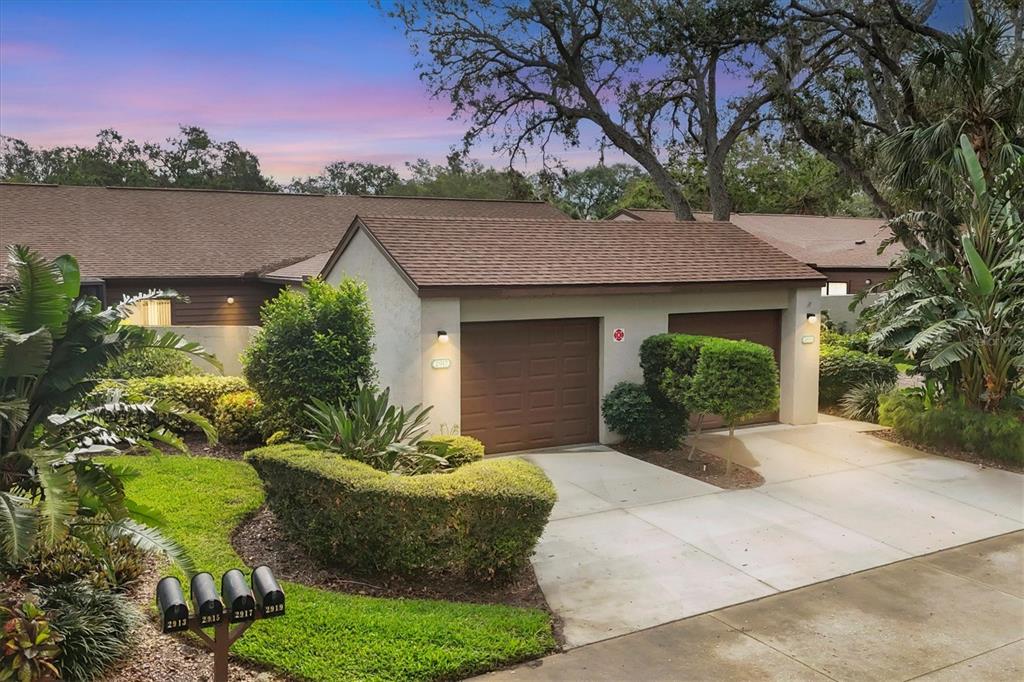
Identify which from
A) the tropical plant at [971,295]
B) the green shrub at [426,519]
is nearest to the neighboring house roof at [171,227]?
the green shrub at [426,519]

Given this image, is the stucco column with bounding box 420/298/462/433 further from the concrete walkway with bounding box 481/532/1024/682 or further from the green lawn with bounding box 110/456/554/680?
the concrete walkway with bounding box 481/532/1024/682

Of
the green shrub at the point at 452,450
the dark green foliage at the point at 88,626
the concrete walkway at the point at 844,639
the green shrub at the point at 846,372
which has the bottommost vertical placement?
the concrete walkway at the point at 844,639

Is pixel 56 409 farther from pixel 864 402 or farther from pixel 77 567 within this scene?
pixel 864 402

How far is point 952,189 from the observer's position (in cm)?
1322

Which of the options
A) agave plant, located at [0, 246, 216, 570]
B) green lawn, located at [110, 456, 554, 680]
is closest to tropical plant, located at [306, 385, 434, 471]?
green lawn, located at [110, 456, 554, 680]

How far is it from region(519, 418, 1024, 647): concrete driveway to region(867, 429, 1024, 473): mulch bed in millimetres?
356

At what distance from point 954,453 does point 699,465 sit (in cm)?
462

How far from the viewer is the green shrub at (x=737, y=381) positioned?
11.2 meters

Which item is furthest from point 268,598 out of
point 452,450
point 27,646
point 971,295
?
point 971,295

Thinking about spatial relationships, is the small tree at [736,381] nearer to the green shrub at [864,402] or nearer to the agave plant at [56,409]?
the green shrub at [864,402]

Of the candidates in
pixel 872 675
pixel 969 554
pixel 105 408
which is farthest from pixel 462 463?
pixel 969 554

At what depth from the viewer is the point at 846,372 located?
16.5 m

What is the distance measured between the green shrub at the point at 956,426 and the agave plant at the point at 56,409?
11988mm

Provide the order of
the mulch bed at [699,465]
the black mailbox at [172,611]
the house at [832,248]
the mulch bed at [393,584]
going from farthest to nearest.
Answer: the house at [832,248], the mulch bed at [699,465], the mulch bed at [393,584], the black mailbox at [172,611]
